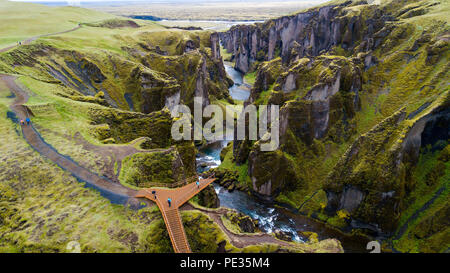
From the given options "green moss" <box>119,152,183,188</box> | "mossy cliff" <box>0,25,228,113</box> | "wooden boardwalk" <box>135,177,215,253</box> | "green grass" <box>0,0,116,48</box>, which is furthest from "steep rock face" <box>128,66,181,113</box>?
"wooden boardwalk" <box>135,177,215,253</box>

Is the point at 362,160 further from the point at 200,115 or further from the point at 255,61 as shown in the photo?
the point at 255,61

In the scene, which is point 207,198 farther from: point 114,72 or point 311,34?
point 311,34

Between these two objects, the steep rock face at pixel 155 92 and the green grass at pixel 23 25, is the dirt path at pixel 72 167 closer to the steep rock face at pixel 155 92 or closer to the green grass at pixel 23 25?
the steep rock face at pixel 155 92

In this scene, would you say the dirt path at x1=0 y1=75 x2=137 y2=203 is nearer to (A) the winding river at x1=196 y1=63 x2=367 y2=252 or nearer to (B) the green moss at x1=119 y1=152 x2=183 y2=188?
(B) the green moss at x1=119 y1=152 x2=183 y2=188

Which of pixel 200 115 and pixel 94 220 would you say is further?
pixel 200 115

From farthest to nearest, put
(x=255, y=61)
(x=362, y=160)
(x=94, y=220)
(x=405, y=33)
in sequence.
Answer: (x=255, y=61) < (x=405, y=33) < (x=362, y=160) < (x=94, y=220)

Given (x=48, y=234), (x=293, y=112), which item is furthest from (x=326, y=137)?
(x=48, y=234)

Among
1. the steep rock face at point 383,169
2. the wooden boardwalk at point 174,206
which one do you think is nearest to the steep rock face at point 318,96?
the steep rock face at point 383,169

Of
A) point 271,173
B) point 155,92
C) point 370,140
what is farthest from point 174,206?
point 155,92
